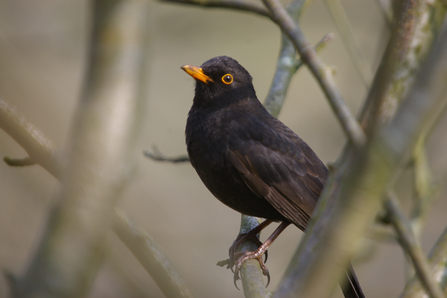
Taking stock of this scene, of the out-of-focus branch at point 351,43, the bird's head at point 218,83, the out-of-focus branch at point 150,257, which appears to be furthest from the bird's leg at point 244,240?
the out-of-focus branch at point 351,43

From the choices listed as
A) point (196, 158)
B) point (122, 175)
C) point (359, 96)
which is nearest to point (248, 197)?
point (196, 158)

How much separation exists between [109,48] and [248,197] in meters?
2.64

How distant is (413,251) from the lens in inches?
61.9

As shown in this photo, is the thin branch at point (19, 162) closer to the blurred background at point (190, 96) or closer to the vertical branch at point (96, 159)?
the blurred background at point (190, 96)

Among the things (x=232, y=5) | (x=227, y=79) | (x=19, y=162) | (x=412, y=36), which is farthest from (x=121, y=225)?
(x=227, y=79)

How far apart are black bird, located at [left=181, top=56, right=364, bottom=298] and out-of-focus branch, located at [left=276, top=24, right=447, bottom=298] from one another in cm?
243

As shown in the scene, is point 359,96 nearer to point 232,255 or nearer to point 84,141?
point 232,255

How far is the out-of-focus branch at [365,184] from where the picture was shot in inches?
45.1

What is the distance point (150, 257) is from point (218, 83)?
2330 millimetres

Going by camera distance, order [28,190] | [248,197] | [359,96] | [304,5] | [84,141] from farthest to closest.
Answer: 1. [359,96]
2. [304,5]
3. [248,197]
4. [28,190]
5. [84,141]

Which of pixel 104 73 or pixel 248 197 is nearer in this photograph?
pixel 104 73

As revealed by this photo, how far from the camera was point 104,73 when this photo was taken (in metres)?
1.33

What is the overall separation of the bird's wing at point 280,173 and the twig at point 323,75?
1.80m

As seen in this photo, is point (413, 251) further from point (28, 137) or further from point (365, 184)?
point (28, 137)
